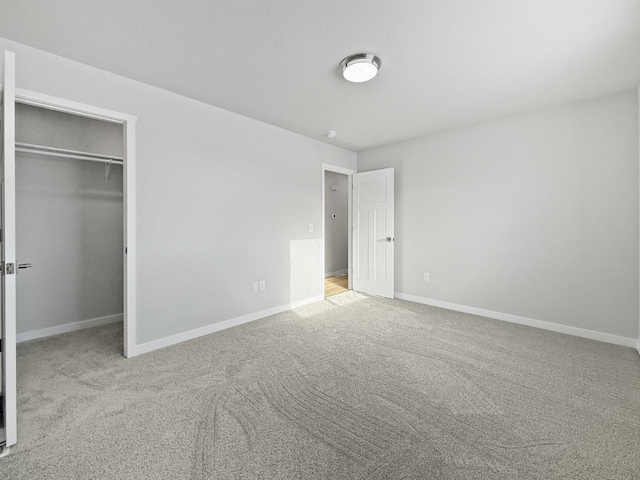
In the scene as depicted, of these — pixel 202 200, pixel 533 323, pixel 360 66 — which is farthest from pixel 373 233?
pixel 360 66

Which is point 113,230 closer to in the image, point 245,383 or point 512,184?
point 245,383

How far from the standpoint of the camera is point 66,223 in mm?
3234

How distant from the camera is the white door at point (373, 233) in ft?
15.0

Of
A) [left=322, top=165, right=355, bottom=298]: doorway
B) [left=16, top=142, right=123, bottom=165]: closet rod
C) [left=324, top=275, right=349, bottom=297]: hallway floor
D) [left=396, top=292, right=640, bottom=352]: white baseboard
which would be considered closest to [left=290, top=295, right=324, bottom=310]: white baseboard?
[left=324, top=275, right=349, bottom=297]: hallway floor

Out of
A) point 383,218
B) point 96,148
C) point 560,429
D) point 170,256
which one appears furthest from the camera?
point 383,218

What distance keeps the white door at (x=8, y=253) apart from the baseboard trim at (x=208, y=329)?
1135 mm

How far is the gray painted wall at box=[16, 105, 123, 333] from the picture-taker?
2973mm

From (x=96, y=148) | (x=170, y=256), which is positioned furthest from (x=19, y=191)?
(x=170, y=256)

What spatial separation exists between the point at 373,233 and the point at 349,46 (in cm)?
310

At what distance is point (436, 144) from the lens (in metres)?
4.14

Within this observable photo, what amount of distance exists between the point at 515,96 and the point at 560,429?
117 inches

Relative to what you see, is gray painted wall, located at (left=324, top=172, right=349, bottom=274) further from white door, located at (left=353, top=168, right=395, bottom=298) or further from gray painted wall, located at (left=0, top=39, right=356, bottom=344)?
gray painted wall, located at (left=0, top=39, right=356, bottom=344)

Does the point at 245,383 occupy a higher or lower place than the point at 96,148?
lower

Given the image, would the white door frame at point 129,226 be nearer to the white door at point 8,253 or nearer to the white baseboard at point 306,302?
the white door at point 8,253
